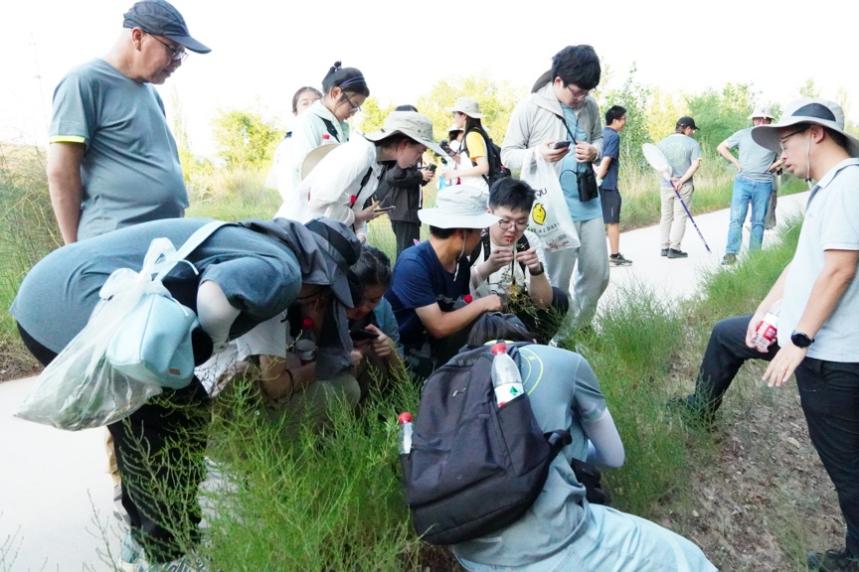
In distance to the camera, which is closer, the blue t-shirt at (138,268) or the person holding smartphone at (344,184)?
the blue t-shirt at (138,268)

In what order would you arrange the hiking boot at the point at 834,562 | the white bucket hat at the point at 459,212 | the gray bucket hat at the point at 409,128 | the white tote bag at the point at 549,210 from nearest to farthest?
the hiking boot at the point at 834,562, the white bucket hat at the point at 459,212, the gray bucket hat at the point at 409,128, the white tote bag at the point at 549,210

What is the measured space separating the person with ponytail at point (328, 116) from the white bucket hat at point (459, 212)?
92 centimetres

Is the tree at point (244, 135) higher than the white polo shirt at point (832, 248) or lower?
lower

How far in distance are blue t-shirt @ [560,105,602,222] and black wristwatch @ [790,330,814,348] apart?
2128 mm

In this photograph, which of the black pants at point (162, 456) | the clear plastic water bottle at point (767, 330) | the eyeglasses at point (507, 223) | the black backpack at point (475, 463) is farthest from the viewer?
the eyeglasses at point (507, 223)

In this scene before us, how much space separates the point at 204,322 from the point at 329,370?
86 centimetres

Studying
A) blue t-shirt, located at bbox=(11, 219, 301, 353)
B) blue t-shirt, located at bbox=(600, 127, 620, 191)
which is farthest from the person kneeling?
blue t-shirt, located at bbox=(600, 127, 620, 191)

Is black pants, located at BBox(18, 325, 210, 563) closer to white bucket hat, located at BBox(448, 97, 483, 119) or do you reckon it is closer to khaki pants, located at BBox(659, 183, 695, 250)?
white bucket hat, located at BBox(448, 97, 483, 119)

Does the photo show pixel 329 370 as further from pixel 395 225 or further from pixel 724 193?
pixel 724 193

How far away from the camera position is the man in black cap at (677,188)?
840cm

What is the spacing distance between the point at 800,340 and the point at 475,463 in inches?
48.9

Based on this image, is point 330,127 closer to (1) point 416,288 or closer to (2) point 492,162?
(1) point 416,288

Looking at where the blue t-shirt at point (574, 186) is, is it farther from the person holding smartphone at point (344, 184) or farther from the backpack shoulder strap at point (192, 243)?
the backpack shoulder strap at point (192, 243)

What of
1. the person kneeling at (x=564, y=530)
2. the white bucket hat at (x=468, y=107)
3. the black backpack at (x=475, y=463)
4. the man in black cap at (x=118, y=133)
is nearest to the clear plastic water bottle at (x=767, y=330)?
the person kneeling at (x=564, y=530)
